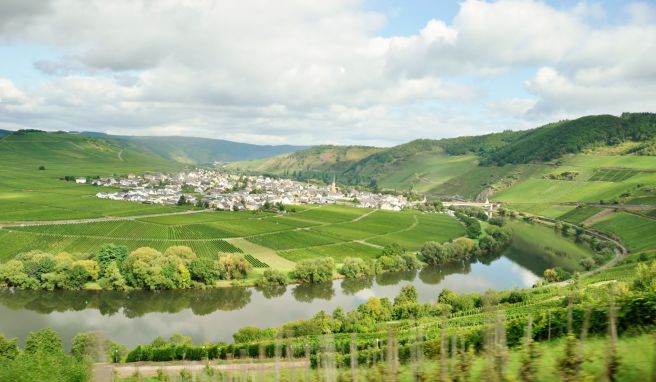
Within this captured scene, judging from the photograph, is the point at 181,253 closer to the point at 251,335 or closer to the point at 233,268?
the point at 233,268

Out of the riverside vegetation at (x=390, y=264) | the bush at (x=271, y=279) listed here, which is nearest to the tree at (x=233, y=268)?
the riverside vegetation at (x=390, y=264)

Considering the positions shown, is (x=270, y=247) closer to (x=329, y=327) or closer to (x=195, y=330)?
(x=195, y=330)

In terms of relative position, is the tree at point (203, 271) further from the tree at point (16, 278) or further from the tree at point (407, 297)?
the tree at point (407, 297)

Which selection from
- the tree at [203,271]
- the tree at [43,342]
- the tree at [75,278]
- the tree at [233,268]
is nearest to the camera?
the tree at [43,342]

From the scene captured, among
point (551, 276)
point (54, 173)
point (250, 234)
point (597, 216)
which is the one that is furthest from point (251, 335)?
point (54, 173)

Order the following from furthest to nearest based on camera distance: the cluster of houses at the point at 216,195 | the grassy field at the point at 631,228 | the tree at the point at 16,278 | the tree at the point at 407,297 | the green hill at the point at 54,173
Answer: the cluster of houses at the point at 216,195
the green hill at the point at 54,173
the grassy field at the point at 631,228
the tree at the point at 16,278
the tree at the point at 407,297
